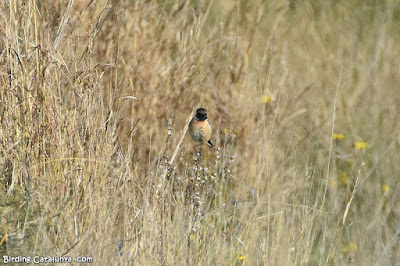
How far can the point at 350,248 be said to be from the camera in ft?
9.62

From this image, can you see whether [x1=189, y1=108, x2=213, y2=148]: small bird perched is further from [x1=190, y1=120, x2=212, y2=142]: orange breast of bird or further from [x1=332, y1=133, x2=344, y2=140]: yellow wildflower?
[x1=332, y1=133, x2=344, y2=140]: yellow wildflower

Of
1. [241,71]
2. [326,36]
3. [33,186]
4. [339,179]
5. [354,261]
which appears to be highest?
[326,36]

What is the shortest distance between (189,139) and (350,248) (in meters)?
1.28

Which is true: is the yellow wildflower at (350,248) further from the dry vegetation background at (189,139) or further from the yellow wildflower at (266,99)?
the yellow wildflower at (266,99)

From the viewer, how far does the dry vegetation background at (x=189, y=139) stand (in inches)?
93.0

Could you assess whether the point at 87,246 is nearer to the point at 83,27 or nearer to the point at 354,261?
the point at 354,261

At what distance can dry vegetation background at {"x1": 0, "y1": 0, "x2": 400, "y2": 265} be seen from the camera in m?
2.36

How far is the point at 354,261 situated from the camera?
2.78 m

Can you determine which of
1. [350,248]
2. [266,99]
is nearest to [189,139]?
[266,99]

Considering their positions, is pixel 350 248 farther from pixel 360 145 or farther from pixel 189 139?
pixel 189 139

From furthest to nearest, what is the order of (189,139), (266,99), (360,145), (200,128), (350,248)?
(266,99)
(189,139)
(360,145)
(200,128)
(350,248)

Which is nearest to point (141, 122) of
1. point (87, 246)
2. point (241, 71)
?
point (241, 71)

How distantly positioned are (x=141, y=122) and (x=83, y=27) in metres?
0.73

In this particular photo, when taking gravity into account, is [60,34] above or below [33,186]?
above
